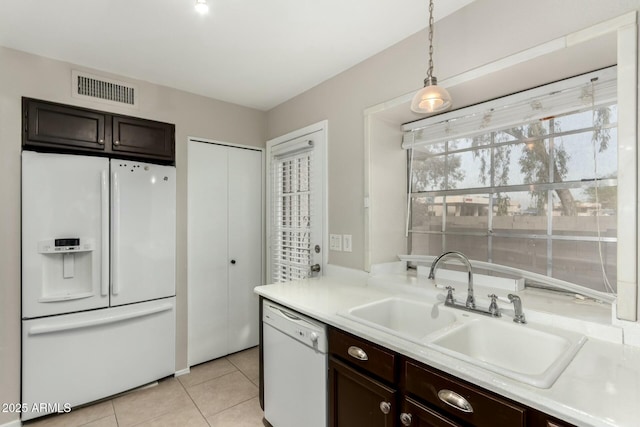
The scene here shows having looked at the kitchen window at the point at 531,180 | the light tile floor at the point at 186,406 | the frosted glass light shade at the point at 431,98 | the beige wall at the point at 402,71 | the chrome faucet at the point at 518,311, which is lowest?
the light tile floor at the point at 186,406

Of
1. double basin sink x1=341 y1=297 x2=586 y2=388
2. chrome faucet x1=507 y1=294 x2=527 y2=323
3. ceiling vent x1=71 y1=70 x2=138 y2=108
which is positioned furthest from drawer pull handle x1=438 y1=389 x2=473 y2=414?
ceiling vent x1=71 y1=70 x2=138 y2=108

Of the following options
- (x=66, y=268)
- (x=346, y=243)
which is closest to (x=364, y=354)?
(x=346, y=243)

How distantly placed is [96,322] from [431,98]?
104 inches

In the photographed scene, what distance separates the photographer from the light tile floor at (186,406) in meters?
2.08

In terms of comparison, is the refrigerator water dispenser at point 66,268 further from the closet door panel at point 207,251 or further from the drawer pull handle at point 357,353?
the drawer pull handle at point 357,353

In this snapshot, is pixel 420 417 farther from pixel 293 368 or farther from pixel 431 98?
pixel 431 98

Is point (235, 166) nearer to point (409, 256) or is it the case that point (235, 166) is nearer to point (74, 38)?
point (74, 38)

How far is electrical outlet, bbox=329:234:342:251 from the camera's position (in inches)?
94.7

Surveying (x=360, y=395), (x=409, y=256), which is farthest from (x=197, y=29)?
(x=360, y=395)

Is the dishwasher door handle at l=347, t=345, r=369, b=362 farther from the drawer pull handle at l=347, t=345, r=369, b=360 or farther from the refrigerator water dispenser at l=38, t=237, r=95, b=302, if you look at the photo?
the refrigerator water dispenser at l=38, t=237, r=95, b=302

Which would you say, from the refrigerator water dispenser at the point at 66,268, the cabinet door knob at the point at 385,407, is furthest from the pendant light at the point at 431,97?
the refrigerator water dispenser at the point at 66,268

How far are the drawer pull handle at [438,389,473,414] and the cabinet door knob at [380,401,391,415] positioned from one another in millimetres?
261

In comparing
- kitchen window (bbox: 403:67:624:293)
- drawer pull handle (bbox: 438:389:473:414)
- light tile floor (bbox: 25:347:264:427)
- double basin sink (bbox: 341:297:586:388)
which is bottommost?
light tile floor (bbox: 25:347:264:427)

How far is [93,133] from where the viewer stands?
7.41ft
